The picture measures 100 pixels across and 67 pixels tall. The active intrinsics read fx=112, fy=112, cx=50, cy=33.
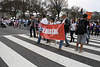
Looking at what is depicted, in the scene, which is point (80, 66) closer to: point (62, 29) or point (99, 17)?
point (62, 29)

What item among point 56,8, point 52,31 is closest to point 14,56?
point 52,31

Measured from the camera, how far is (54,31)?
256 inches

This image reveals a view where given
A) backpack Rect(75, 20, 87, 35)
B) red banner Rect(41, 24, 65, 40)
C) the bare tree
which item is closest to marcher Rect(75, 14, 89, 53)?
backpack Rect(75, 20, 87, 35)

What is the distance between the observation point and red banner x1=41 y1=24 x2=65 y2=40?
607 centimetres

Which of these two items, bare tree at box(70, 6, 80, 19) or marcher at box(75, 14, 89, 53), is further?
bare tree at box(70, 6, 80, 19)

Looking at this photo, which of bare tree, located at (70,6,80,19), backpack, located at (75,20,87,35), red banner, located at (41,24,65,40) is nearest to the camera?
backpack, located at (75,20,87,35)

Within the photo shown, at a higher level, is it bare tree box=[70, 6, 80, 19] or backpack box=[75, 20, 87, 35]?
bare tree box=[70, 6, 80, 19]

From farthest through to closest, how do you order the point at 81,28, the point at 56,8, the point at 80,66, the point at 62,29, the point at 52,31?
the point at 56,8 < the point at 52,31 < the point at 62,29 < the point at 81,28 < the point at 80,66

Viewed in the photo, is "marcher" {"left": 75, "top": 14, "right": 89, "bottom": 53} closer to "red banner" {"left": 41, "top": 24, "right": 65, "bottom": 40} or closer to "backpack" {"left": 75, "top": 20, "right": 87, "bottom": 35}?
"backpack" {"left": 75, "top": 20, "right": 87, "bottom": 35}

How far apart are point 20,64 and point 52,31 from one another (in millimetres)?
3101

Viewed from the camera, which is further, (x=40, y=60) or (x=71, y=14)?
(x=71, y=14)

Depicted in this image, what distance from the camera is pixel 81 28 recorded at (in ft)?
17.7

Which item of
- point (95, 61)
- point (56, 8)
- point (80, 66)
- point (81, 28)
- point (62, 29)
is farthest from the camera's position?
point (56, 8)

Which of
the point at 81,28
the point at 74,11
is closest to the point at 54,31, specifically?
the point at 81,28
